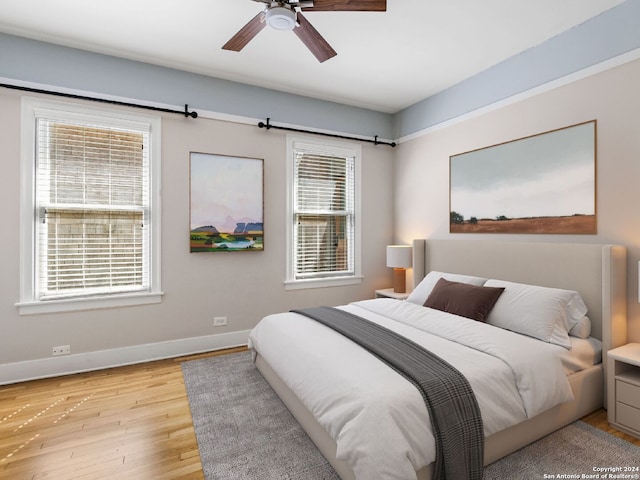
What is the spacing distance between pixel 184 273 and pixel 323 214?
1.78m

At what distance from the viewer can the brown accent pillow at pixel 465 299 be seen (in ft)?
8.93

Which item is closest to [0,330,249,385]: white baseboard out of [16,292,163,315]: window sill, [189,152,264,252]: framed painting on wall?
[16,292,163,315]: window sill

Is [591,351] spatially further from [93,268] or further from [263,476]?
[93,268]

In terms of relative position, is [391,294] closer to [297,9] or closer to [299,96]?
[299,96]

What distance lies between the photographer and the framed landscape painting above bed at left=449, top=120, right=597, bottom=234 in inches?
107

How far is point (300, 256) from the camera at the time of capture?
4.16 meters

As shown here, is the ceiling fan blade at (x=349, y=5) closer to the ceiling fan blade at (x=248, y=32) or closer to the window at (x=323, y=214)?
the ceiling fan blade at (x=248, y=32)

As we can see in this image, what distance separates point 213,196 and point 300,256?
4.10 ft

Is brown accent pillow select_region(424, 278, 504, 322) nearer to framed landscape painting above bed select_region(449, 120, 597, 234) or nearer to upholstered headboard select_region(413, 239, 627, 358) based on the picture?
upholstered headboard select_region(413, 239, 627, 358)

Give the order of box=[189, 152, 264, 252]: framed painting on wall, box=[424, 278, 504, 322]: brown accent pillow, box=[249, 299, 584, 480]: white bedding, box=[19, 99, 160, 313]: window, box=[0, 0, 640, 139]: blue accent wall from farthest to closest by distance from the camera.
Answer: box=[189, 152, 264, 252]: framed painting on wall
box=[19, 99, 160, 313]: window
box=[424, 278, 504, 322]: brown accent pillow
box=[0, 0, 640, 139]: blue accent wall
box=[249, 299, 584, 480]: white bedding

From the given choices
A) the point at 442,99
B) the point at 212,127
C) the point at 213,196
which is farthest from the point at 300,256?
the point at 442,99

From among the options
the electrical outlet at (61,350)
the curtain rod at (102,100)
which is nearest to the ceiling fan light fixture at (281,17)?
the curtain rod at (102,100)

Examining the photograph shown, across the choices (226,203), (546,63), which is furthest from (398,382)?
(546,63)

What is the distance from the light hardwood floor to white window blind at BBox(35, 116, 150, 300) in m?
0.83
